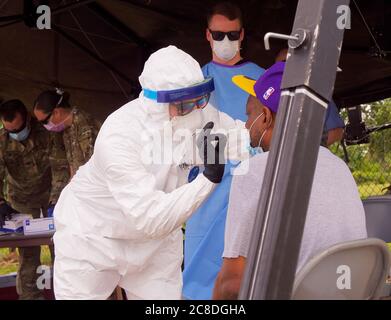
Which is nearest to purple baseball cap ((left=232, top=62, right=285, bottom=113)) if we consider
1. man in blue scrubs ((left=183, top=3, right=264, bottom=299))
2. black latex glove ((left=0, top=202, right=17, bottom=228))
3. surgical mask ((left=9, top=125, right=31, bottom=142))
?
man in blue scrubs ((left=183, top=3, right=264, bottom=299))

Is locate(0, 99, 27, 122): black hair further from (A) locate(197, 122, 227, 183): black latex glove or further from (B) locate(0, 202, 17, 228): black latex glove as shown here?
(A) locate(197, 122, 227, 183): black latex glove

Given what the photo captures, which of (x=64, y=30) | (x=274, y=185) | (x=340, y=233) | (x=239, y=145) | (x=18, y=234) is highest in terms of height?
(x=64, y=30)

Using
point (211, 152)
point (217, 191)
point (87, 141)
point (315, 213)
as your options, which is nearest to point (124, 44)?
point (87, 141)

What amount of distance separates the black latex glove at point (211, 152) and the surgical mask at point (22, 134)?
319 centimetres

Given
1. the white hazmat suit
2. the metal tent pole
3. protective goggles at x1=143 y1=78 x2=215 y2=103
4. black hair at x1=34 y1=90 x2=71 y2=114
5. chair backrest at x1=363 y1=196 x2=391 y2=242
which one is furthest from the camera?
black hair at x1=34 y1=90 x2=71 y2=114

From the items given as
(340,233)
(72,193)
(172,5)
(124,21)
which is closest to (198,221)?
(72,193)

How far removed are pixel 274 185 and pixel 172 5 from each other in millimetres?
3763

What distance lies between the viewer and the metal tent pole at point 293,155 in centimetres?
109

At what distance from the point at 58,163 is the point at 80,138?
0.71m

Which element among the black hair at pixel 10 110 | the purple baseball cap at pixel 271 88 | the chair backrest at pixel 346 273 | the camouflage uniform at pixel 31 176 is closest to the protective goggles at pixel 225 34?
the purple baseball cap at pixel 271 88

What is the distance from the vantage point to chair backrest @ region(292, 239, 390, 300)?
1257 mm

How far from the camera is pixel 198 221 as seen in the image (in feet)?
8.45

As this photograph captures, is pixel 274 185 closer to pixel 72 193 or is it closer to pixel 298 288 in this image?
pixel 298 288

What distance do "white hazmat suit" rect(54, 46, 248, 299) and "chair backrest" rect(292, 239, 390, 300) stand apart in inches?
25.6
